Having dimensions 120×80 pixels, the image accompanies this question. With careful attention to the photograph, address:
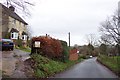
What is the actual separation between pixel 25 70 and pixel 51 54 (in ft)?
42.2

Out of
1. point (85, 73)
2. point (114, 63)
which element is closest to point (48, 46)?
point (85, 73)

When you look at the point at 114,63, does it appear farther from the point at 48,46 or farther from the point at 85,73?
the point at 85,73

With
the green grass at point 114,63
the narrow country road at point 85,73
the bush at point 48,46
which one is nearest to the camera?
the narrow country road at point 85,73

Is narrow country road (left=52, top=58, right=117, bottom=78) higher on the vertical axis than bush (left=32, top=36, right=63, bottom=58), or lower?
lower

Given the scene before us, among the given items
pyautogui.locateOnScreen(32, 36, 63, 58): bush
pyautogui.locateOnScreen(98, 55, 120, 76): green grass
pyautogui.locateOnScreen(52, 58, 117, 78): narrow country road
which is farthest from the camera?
pyautogui.locateOnScreen(98, 55, 120, 76): green grass

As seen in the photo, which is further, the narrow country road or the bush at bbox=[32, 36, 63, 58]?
the bush at bbox=[32, 36, 63, 58]

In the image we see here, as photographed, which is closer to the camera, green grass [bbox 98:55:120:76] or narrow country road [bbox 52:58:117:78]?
narrow country road [bbox 52:58:117:78]

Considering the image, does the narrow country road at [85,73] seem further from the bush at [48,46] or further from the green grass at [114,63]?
the bush at [48,46]

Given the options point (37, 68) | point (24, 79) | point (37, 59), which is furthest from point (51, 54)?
point (24, 79)

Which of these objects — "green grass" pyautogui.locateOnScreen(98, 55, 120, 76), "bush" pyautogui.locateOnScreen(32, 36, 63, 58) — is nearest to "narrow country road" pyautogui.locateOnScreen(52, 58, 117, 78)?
"green grass" pyautogui.locateOnScreen(98, 55, 120, 76)

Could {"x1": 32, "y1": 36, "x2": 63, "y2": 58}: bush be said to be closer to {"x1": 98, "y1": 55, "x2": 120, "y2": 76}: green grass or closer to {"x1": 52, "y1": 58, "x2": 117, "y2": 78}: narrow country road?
{"x1": 52, "y1": 58, "x2": 117, "y2": 78}: narrow country road

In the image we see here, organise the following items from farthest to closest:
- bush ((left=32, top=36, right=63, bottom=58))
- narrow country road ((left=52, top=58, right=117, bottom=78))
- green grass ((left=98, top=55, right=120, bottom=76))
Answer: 1. green grass ((left=98, top=55, right=120, bottom=76))
2. bush ((left=32, top=36, right=63, bottom=58))
3. narrow country road ((left=52, top=58, right=117, bottom=78))

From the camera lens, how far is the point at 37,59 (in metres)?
23.2

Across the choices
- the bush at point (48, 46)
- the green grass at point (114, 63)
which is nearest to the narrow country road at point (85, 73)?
the green grass at point (114, 63)
